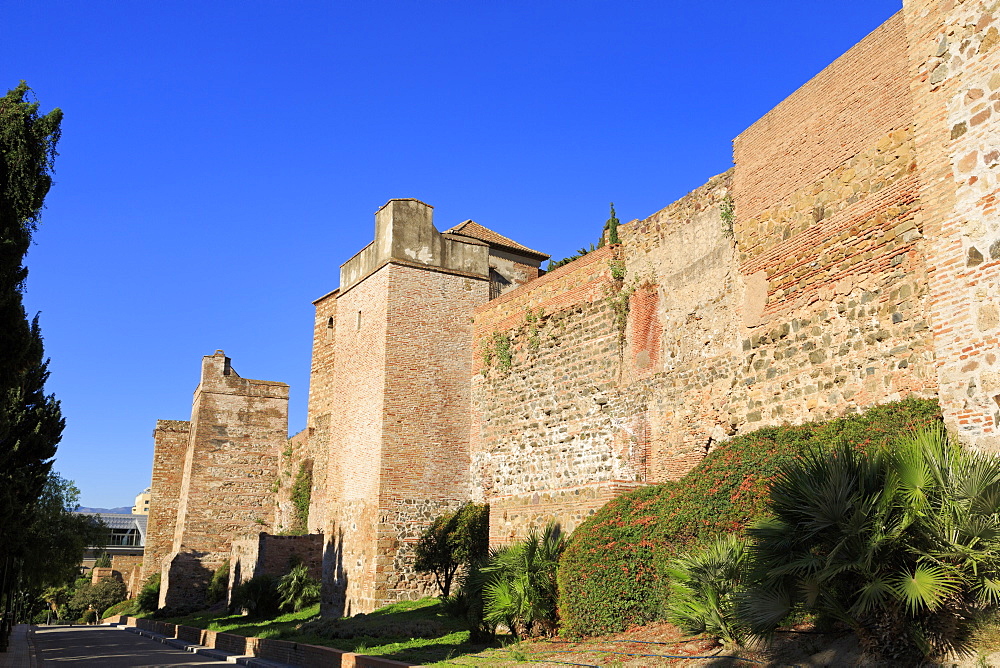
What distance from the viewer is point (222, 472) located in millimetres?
32312

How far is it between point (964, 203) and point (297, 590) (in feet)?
66.3

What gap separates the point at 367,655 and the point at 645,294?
7953 millimetres

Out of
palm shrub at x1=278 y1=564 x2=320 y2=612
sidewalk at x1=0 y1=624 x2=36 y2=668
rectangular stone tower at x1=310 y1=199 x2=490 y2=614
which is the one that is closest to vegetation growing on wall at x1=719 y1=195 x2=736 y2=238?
rectangular stone tower at x1=310 y1=199 x2=490 y2=614

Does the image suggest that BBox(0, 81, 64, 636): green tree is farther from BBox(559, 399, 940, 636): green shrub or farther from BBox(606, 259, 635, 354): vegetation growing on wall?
BBox(606, 259, 635, 354): vegetation growing on wall

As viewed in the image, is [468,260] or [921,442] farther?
[468,260]

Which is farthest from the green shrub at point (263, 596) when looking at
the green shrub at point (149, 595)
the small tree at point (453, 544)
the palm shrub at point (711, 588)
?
the palm shrub at point (711, 588)

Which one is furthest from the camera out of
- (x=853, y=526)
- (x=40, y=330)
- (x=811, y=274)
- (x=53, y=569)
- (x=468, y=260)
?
(x=53, y=569)

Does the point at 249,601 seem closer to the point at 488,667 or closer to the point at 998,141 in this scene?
the point at 488,667

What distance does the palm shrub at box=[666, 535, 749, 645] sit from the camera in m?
7.47

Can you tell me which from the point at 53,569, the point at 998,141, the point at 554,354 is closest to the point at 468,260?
the point at 554,354

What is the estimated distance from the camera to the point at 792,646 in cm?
680

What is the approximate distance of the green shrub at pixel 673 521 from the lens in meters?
8.95

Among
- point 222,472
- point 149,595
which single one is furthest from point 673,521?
point 149,595

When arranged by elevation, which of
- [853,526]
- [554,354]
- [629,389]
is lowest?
[853,526]
